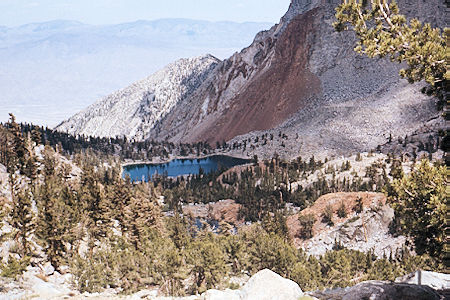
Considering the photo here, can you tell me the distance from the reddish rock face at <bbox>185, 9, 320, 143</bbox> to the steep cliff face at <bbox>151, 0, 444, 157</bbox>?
0.34 meters

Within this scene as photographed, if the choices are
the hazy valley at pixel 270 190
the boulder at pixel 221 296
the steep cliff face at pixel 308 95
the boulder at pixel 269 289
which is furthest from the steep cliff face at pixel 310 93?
the boulder at pixel 221 296

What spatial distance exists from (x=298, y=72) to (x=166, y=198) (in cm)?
7103

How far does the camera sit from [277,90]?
440 ft

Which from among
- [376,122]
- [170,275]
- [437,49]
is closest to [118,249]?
[170,275]

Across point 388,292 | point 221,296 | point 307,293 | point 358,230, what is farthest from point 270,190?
point 388,292

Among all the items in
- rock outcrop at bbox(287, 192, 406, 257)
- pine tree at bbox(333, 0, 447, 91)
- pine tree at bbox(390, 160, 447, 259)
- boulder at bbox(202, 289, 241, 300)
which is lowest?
rock outcrop at bbox(287, 192, 406, 257)

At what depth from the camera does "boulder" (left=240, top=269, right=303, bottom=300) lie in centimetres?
1464

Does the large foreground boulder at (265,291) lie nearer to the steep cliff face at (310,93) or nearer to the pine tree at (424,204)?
the pine tree at (424,204)

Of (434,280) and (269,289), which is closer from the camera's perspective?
(269,289)

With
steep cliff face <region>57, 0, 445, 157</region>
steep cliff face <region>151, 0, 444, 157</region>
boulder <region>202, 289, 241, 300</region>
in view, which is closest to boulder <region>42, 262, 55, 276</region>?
boulder <region>202, 289, 241, 300</region>

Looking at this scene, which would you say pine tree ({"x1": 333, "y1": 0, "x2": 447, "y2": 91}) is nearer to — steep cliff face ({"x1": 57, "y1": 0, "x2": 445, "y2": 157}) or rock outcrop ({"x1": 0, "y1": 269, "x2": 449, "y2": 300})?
→ rock outcrop ({"x1": 0, "y1": 269, "x2": 449, "y2": 300})

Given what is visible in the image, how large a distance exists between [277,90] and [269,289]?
12282cm

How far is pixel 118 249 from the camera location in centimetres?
3438

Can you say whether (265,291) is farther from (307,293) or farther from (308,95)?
(308,95)
